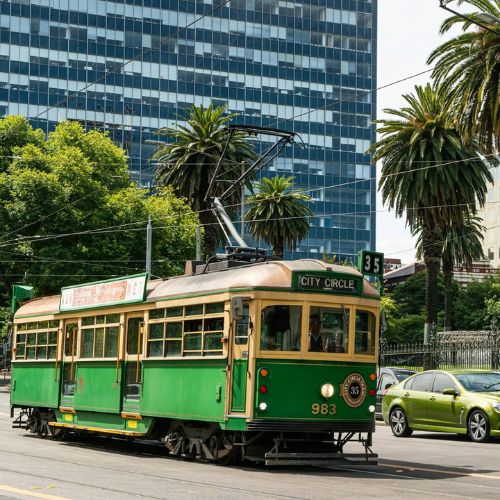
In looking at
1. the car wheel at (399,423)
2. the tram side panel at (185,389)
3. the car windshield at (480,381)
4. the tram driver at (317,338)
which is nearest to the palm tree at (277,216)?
the car wheel at (399,423)

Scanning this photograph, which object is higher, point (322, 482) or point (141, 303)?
point (141, 303)

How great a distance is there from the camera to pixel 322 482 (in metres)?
11.5

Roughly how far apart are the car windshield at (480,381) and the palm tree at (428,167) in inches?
710

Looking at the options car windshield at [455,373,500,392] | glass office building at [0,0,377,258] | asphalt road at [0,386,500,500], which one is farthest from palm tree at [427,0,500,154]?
glass office building at [0,0,377,258]

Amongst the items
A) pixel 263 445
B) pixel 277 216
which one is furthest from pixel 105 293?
pixel 277 216

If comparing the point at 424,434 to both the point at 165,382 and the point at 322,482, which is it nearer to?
the point at 165,382

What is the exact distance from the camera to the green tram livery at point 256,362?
508 inches

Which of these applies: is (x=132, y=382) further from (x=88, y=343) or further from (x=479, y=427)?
(x=479, y=427)

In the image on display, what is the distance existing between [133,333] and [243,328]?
327cm

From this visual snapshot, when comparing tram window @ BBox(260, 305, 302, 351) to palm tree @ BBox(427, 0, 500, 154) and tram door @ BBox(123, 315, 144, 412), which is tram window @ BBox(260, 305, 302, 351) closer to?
tram door @ BBox(123, 315, 144, 412)

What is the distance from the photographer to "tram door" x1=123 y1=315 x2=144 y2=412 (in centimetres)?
1546

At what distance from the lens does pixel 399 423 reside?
20578 millimetres

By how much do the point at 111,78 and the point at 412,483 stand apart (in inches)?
3023

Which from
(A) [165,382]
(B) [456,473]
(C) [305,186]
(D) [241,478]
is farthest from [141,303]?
(C) [305,186]
